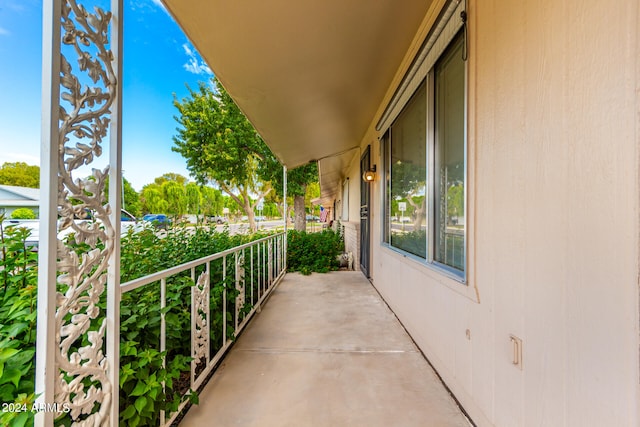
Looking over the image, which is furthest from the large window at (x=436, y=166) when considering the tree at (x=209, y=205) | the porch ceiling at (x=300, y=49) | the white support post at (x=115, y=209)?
the tree at (x=209, y=205)

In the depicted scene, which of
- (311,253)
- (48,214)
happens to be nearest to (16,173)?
(48,214)

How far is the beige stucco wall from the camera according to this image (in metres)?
0.79

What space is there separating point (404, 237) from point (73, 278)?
2718 mm

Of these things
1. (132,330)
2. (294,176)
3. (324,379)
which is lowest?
(324,379)

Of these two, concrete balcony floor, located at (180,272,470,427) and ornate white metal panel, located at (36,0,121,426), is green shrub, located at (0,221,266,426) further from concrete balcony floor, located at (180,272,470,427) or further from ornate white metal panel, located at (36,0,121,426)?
concrete balcony floor, located at (180,272,470,427)

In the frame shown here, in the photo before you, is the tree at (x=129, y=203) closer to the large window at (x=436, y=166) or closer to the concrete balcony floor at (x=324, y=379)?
the concrete balcony floor at (x=324, y=379)

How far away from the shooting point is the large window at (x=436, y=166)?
1783 mm

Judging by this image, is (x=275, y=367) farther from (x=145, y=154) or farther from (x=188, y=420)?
(x=145, y=154)

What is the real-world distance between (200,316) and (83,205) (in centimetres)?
114

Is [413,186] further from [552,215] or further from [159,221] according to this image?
[159,221]

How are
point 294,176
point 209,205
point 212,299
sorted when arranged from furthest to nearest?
point 294,176 < point 209,205 < point 212,299

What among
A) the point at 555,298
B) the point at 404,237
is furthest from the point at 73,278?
the point at 404,237

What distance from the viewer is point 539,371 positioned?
108 cm

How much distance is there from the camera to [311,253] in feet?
19.8
